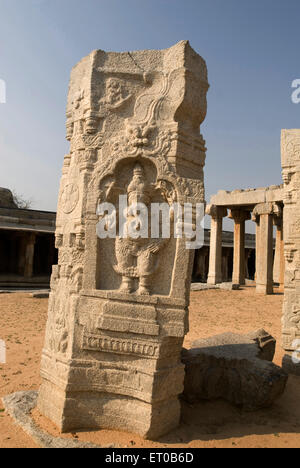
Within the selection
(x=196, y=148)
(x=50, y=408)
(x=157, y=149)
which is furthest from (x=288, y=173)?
(x=50, y=408)

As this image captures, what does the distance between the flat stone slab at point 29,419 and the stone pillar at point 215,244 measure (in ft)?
52.3

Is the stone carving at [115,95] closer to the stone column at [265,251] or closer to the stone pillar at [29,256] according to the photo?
the stone column at [265,251]

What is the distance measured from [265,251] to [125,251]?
15.1 meters

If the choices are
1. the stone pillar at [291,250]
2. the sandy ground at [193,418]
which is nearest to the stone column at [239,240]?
the sandy ground at [193,418]

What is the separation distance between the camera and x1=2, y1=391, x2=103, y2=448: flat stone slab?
12.7 feet

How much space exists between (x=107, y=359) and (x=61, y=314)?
0.85 metres

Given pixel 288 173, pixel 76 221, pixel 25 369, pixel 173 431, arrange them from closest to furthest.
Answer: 1. pixel 173 431
2. pixel 76 221
3. pixel 25 369
4. pixel 288 173

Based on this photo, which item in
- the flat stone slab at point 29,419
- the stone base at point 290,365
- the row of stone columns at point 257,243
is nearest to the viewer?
the flat stone slab at point 29,419

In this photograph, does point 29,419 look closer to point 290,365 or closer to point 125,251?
point 125,251

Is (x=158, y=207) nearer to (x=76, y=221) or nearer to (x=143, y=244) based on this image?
(x=143, y=244)

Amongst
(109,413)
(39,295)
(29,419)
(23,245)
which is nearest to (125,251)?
(109,413)

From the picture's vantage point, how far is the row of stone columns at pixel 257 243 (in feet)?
59.5

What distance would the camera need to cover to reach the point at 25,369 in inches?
261
